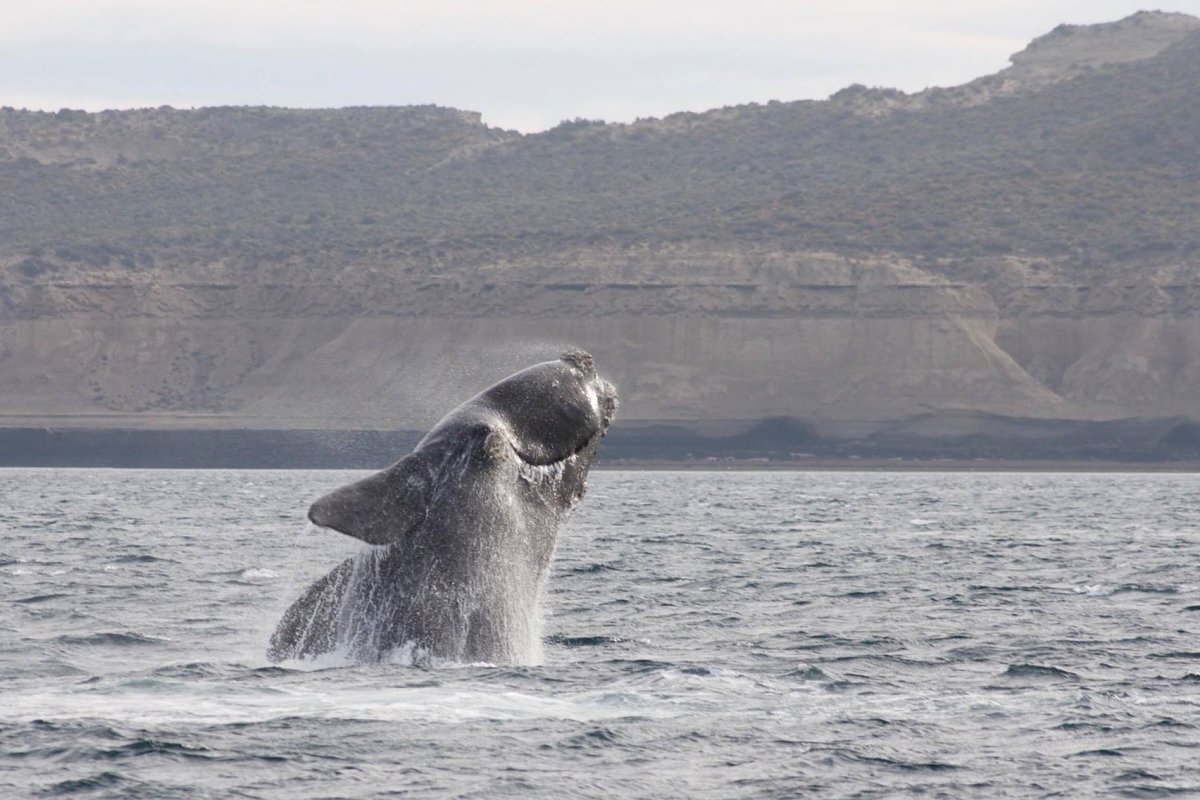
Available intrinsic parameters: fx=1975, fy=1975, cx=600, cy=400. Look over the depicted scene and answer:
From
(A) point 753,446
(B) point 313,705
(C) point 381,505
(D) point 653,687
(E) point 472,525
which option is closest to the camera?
(C) point 381,505

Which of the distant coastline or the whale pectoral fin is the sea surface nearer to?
the whale pectoral fin

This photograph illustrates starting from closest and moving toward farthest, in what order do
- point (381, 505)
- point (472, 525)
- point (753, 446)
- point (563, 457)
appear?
1. point (381, 505)
2. point (472, 525)
3. point (563, 457)
4. point (753, 446)

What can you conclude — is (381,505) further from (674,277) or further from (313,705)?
(674,277)

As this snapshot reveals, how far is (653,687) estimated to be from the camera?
50.5ft

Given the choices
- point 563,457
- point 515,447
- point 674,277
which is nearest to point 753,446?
point 674,277

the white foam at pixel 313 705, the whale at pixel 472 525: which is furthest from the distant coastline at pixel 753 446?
the whale at pixel 472 525

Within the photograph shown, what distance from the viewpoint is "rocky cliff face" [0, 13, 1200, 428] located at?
4429 inches

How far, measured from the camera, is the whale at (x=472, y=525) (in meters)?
12.5

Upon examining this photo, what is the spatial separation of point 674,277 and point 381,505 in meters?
108

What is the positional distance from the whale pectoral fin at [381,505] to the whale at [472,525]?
0.04 ft

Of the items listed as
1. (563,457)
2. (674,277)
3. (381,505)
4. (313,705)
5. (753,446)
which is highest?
(674,277)

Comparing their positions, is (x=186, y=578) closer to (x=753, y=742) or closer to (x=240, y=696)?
(x=240, y=696)

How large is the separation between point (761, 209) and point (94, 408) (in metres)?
47.4

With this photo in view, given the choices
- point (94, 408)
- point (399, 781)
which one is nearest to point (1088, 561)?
point (399, 781)
